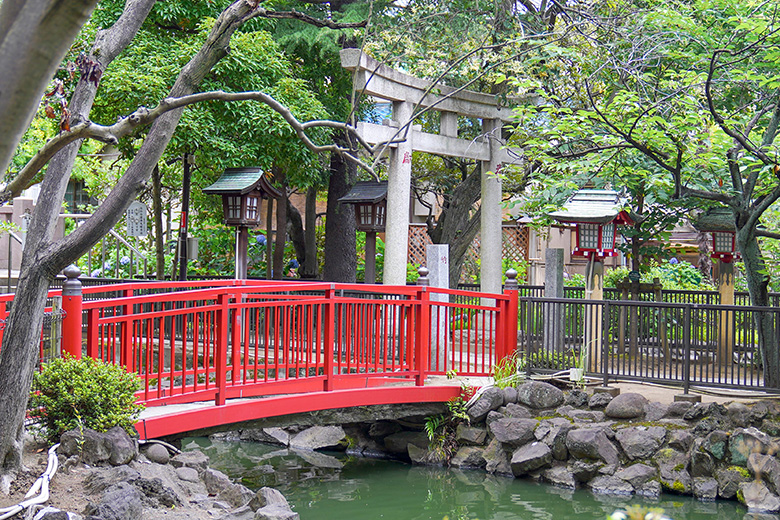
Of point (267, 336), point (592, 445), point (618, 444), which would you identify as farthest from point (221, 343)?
point (618, 444)

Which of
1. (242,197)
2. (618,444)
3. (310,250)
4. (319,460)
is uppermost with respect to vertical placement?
(242,197)

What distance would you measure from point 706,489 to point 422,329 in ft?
11.4

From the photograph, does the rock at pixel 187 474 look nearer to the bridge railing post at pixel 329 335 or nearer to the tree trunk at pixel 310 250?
the bridge railing post at pixel 329 335

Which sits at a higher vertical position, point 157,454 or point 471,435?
point 157,454

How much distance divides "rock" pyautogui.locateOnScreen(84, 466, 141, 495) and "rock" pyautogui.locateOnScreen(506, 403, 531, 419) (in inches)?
195

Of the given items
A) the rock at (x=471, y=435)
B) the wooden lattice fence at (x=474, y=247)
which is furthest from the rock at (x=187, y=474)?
the wooden lattice fence at (x=474, y=247)

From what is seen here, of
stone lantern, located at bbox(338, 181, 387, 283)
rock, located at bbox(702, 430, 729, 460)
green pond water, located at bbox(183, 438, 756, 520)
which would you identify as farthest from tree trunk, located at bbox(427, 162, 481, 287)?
rock, located at bbox(702, 430, 729, 460)

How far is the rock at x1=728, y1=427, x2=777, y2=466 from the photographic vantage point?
8.24m

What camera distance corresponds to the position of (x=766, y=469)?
8.12 meters

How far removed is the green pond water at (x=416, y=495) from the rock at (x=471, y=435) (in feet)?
1.25

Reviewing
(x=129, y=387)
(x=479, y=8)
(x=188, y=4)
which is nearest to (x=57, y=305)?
(x=129, y=387)

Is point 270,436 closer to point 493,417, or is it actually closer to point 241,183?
point 493,417

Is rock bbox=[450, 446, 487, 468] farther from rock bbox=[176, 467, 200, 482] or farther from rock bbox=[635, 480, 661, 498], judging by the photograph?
rock bbox=[176, 467, 200, 482]

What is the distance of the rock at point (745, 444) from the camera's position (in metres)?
8.24
